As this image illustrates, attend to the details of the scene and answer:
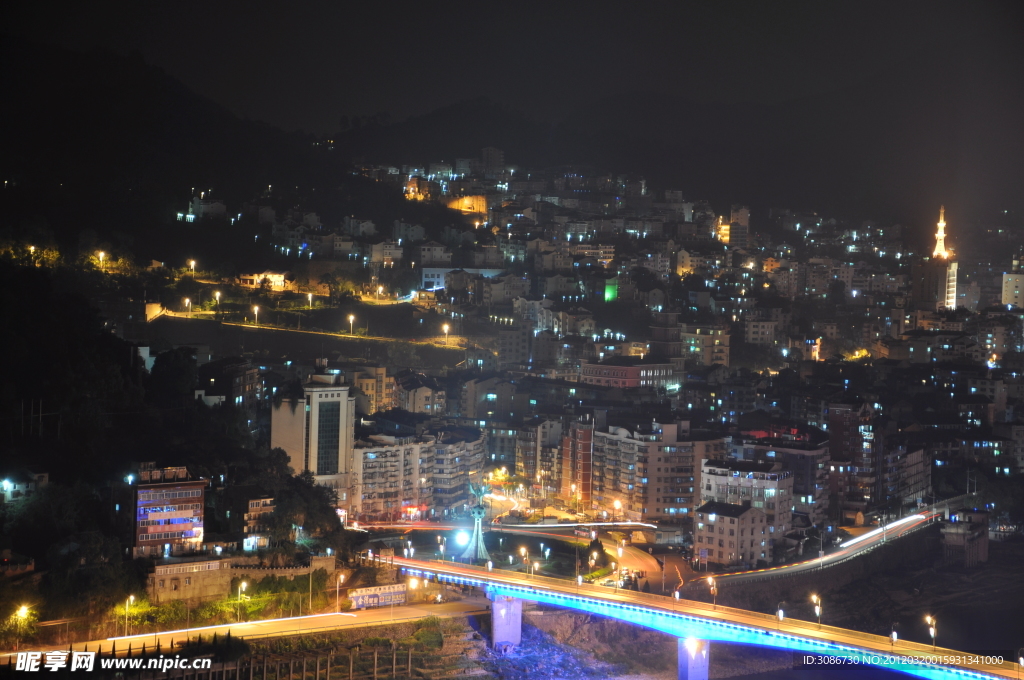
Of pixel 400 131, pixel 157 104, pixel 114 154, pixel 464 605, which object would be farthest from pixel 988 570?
pixel 400 131

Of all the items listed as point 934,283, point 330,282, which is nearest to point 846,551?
point 330,282

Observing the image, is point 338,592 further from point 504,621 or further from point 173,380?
point 173,380

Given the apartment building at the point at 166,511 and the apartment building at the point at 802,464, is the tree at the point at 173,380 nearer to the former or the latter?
the apartment building at the point at 166,511

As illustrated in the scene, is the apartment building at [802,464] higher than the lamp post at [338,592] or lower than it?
higher

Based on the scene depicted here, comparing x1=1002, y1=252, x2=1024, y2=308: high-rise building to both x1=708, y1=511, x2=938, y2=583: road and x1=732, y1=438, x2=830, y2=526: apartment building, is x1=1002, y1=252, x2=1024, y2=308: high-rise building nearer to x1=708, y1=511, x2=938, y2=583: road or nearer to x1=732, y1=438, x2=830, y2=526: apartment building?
x1=708, y1=511, x2=938, y2=583: road

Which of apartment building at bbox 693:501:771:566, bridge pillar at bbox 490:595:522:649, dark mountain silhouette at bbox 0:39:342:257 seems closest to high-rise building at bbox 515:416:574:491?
apartment building at bbox 693:501:771:566

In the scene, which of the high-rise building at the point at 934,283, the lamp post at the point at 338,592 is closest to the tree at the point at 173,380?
the lamp post at the point at 338,592

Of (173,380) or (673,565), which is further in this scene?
(173,380)
